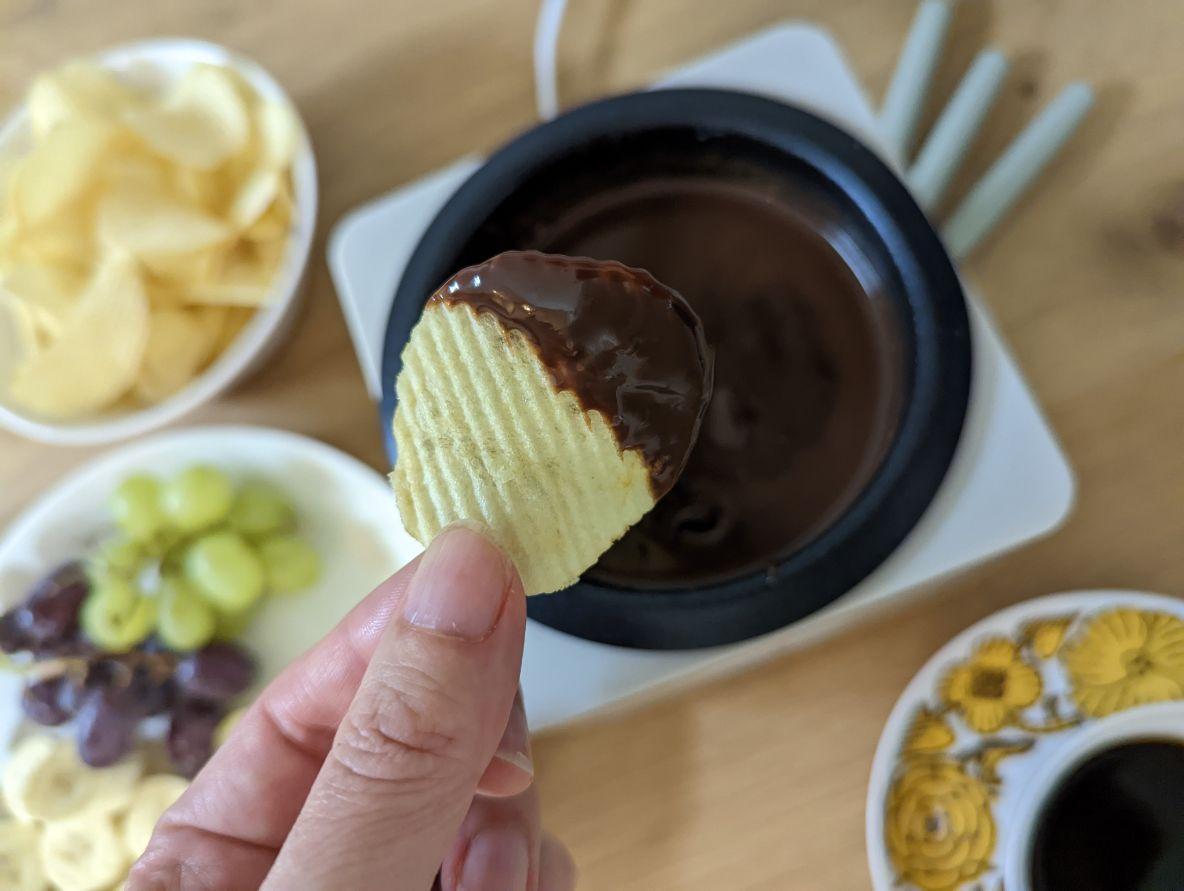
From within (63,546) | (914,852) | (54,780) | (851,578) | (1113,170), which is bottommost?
(54,780)

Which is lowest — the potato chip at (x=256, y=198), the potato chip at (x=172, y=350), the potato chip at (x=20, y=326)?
the potato chip at (x=20, y=326)

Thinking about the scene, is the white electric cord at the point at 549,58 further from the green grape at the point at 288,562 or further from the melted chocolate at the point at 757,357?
the green grape at the point at 288,562

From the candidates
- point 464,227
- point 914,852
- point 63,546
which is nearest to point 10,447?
point 63,546

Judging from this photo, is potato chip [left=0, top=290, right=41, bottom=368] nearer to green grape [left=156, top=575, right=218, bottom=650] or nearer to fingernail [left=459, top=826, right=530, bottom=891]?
green grape [left=156, top=575, right=218, bottom=650]

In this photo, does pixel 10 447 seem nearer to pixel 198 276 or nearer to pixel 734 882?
pixel 198 276

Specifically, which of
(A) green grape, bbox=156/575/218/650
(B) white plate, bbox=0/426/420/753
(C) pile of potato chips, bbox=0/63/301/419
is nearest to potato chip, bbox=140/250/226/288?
(C) pile of potato chips, bbox=0/63/301/419

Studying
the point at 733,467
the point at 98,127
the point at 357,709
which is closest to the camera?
the point at 357,709

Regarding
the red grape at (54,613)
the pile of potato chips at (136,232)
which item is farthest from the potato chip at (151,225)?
the red grape at (54,613)

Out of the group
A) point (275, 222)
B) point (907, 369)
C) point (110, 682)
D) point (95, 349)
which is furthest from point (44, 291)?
point (907, 369)
